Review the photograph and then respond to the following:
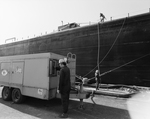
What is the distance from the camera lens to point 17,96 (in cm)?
558

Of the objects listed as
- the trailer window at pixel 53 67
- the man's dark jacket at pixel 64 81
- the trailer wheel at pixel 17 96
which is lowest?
the trailer wheel at pixel 17 96

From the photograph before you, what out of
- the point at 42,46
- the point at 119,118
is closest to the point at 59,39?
the point at 42,46

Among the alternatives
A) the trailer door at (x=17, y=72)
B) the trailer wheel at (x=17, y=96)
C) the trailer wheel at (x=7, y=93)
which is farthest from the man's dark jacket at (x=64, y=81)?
the trailer wheel at (x=7, y=93)

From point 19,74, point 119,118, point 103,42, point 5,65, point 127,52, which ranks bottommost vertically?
point 119,118

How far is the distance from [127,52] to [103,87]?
320cm

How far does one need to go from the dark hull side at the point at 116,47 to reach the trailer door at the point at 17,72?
19.6 ft

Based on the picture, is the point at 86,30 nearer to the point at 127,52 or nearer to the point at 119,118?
the point at 127,52

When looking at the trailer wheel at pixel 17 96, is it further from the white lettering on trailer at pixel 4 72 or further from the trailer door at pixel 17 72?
the white lettering on trailer at pixel 4 72

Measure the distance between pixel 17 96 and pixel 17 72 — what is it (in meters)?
1.22

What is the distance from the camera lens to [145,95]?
6441 mm

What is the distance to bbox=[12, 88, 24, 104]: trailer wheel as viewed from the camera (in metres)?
5.31

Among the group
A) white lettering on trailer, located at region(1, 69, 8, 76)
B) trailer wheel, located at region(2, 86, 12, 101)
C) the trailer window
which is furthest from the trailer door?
the trailer window

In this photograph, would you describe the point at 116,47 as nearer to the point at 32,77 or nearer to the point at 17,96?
the point at 32,77

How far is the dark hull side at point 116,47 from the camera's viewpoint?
24.8ft
